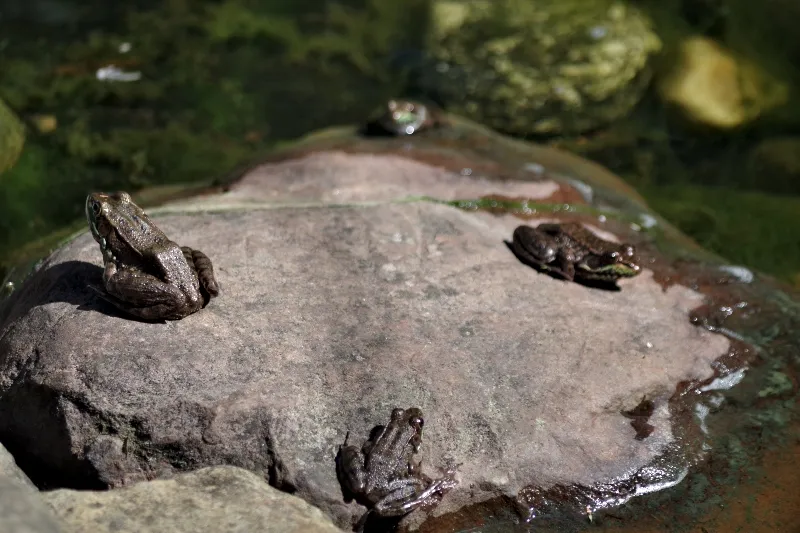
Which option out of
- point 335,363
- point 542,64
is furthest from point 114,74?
point 335,363

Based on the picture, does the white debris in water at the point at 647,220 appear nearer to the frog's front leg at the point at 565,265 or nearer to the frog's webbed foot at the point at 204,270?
the frog's front leg at the point at 565,265

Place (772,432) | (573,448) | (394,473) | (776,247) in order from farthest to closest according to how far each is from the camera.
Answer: (776,247) < (772,432) < (573,448) < (394,473)

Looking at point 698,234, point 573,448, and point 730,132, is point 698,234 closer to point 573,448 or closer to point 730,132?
point 730,132

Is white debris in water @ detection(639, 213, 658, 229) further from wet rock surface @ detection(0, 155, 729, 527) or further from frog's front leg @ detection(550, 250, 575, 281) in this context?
frog's front leg @ detection(550, 250, 575, 281)

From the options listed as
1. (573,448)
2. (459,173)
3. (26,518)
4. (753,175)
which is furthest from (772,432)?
(753,175)

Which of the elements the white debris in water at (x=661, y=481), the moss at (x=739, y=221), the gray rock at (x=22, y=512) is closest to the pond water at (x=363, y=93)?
the moss at (x=739, y=221)
